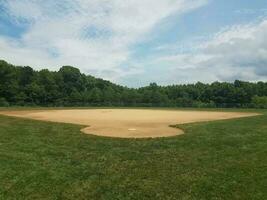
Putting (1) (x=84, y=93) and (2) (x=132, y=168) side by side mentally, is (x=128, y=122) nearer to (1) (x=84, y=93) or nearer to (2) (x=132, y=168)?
(2) (x=132, y=168)

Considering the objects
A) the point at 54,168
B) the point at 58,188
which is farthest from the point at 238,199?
the point at 54,168

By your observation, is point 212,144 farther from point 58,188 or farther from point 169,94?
point 169,94

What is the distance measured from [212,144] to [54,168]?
663 cm

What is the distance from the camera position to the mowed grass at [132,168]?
8.77 m

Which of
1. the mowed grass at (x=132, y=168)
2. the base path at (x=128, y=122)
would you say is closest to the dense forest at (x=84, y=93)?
the base path at (x=128, y=122)

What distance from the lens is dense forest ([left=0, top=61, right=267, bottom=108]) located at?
7350 centimetres

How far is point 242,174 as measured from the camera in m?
10.1

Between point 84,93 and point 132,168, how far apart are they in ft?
257

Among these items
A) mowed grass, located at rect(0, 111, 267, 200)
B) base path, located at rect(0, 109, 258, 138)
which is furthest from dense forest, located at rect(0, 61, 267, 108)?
mowed grass, located at rect(0, 111, 267, 200)

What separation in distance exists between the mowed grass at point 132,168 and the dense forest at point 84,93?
5112cm

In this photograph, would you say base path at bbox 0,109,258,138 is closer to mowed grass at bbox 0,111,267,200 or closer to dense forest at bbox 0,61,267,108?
mowed grass at bbox 0,111,267,200

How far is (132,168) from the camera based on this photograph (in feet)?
35.0

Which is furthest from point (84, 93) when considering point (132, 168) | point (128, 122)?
point (132, 168)

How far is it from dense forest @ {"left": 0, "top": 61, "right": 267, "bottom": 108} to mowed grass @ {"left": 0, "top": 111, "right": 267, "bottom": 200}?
5112 centimetres
